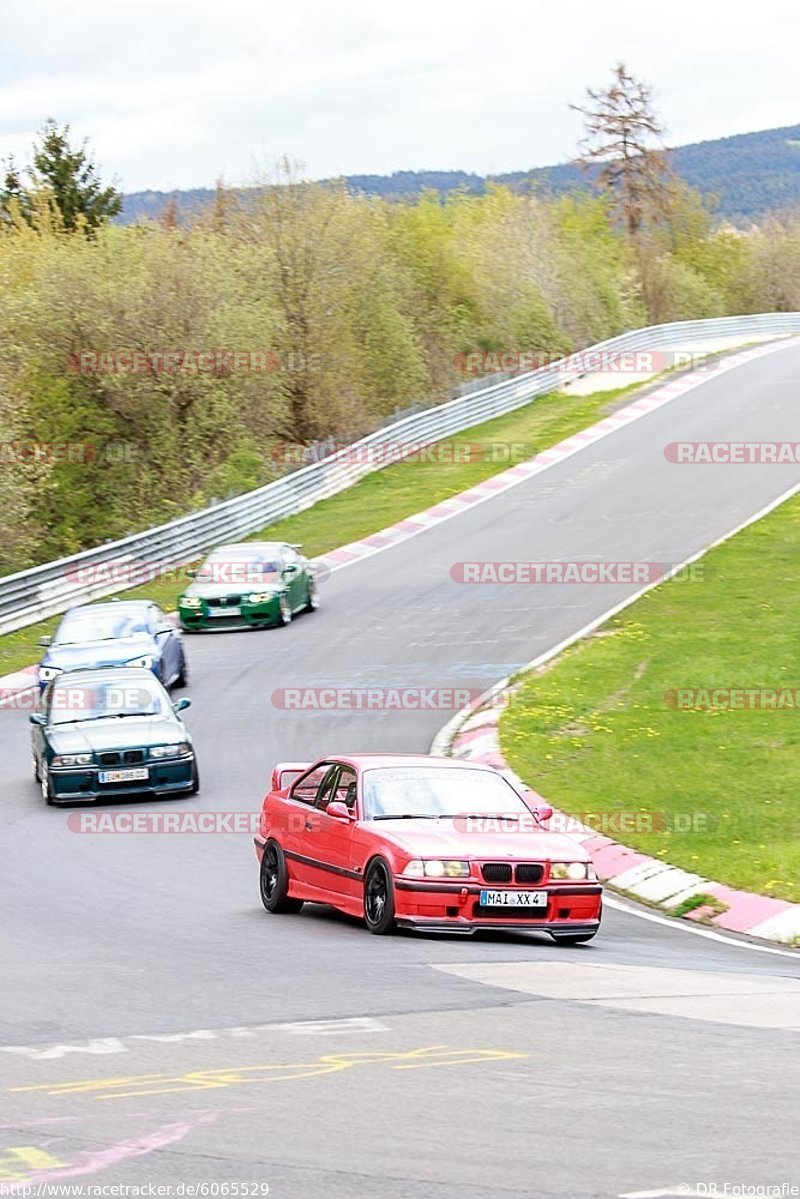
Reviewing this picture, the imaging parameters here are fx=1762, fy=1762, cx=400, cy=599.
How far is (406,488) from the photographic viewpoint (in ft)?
138

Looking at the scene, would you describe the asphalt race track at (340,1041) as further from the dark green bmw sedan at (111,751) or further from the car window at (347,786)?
the car window at (347,786)

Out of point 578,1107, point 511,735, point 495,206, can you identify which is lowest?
point 511,735

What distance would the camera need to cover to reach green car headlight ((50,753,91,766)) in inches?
725

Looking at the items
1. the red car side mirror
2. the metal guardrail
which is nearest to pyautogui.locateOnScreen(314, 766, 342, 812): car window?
the red car side mirror

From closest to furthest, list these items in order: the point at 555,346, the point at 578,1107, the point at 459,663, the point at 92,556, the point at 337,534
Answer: the point at 578,1107 < the point at 459,663 < the point at 92,556 < the point at 337,534 < the point at 555,346

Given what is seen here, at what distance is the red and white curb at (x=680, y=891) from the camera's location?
13.0 metres

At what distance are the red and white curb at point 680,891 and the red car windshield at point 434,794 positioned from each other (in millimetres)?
1850

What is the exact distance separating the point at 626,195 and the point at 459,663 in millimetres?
65230

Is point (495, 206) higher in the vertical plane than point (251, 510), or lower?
higher

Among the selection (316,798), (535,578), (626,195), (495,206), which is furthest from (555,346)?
(316,798)

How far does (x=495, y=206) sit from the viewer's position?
76812mm

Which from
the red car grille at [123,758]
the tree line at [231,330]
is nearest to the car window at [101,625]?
the red car grille at [123,758]

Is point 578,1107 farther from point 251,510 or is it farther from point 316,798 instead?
point 251,510

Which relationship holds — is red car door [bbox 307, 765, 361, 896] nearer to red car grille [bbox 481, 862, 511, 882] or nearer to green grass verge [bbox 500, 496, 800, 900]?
red car grille [bbox 481, 862, 511, 882]
